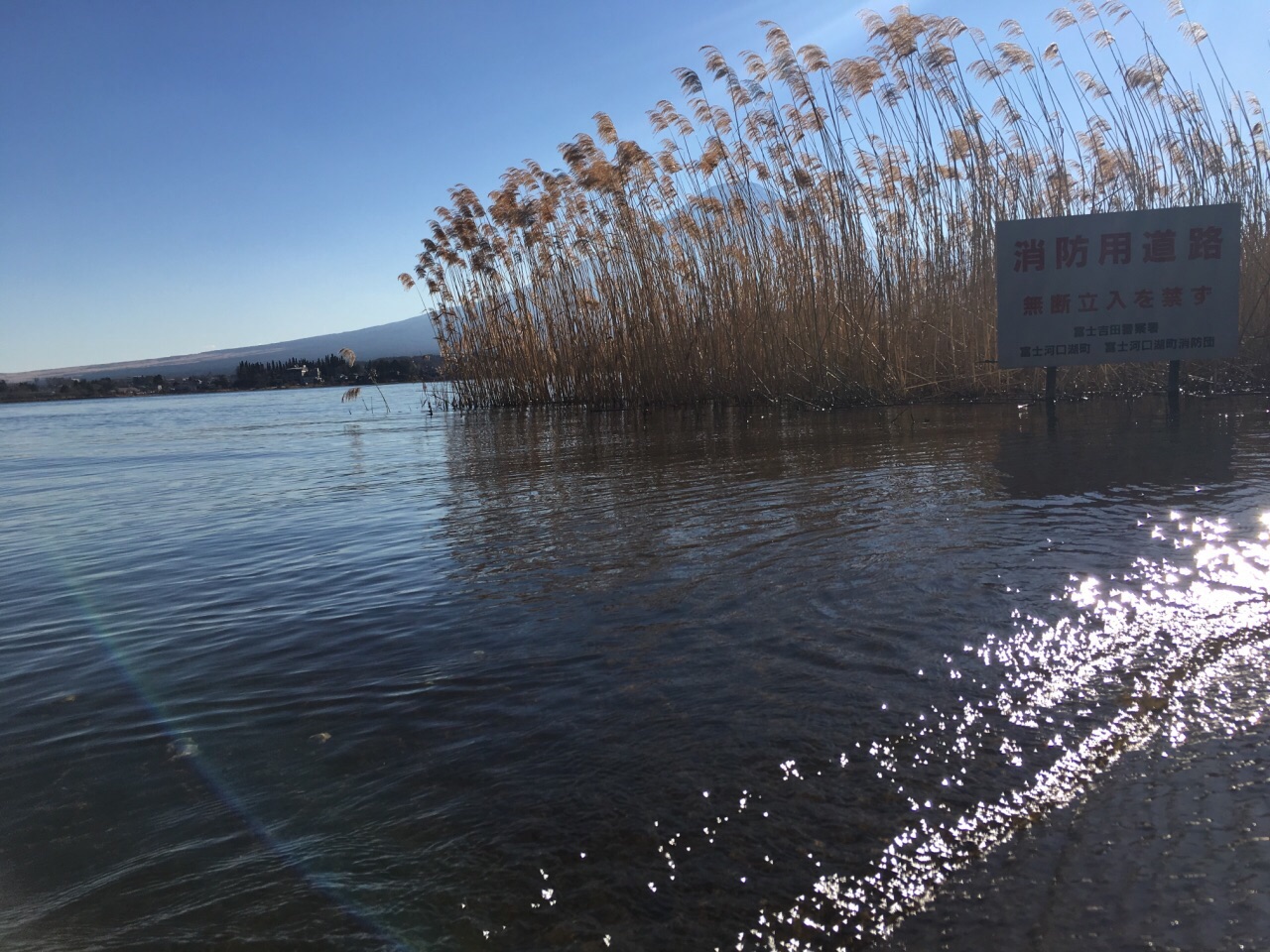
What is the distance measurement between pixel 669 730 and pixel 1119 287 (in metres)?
7.20

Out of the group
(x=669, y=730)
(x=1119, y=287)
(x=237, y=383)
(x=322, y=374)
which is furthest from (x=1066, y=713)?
(x=237, y=383)

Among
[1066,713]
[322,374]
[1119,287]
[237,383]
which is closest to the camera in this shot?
[1066,713]

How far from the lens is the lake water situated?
129cm

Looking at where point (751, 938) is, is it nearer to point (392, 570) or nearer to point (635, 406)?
point (392, 570)

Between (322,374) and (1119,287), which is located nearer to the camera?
(1119,287)

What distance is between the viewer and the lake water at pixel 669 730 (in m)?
1.29

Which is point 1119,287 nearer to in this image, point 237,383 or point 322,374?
point 322,374

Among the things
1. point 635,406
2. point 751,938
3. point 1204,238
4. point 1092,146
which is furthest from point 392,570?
point 1092,146

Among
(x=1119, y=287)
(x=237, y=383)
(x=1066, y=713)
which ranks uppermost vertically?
(x=237, y=383)

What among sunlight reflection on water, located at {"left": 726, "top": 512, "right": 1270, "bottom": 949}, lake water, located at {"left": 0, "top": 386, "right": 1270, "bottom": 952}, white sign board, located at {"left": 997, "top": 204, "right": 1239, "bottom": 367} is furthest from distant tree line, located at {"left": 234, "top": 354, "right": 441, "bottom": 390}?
sunlight reflection on water, located at {"left": 726, "top": 512, "right": 1270, "bottom": 949}

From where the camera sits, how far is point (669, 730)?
1.82 m

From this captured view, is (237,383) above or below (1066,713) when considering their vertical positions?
above

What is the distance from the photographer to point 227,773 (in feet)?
5.93

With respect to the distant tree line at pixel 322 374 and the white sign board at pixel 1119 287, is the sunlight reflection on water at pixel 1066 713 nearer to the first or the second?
the white sign board at pixel 1119 287
